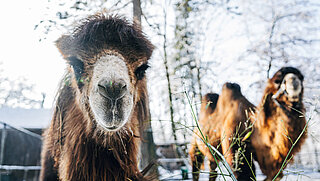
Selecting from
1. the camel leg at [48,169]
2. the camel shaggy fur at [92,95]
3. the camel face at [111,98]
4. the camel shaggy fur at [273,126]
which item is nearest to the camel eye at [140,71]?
the camel shaggy fur at [92,95]

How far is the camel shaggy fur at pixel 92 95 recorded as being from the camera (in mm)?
1454

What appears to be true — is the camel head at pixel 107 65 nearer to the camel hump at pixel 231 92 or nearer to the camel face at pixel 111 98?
the camel face at pixel 111 98

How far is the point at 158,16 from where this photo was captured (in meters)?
3.63

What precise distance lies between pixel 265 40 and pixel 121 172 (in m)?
5.65

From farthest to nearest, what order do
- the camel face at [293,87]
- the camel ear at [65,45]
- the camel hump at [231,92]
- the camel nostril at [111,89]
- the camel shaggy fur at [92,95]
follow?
the camel hump at [231,92] → the camel face at [293,87] → the camel ear at [65,45] → the camel shaggy fur at [92,95] → the camel nostril at [111,89]

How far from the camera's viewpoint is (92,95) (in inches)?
51.1

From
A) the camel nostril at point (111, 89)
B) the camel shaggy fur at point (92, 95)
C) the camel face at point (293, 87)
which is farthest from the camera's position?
the camel face at point (293, 87)

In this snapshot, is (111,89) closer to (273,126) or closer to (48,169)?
(48,169)

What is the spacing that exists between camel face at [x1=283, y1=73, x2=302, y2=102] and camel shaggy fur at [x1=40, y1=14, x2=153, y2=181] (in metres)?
1.46

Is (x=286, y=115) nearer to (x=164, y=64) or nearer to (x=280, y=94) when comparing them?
(x=280, y=94)

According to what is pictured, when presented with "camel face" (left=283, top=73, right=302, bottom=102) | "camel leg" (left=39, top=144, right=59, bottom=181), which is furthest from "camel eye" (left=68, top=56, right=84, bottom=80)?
"camel face" (left=283, top=73, right=302, bottom=102)

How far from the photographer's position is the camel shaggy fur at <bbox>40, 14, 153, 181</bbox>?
1.45m

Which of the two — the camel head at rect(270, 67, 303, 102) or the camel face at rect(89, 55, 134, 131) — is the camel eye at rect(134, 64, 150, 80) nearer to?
the camel face at rect(89, 55, 134, 131)

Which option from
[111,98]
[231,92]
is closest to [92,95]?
[111,98]
